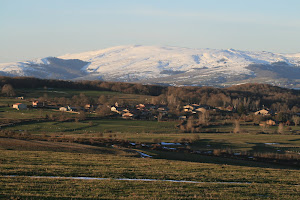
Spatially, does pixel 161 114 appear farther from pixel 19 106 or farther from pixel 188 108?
pixel 19 106

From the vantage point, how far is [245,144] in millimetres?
54219

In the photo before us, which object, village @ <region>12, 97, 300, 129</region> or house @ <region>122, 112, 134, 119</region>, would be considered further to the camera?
village @ <region>12, 97, 300, 129</region>

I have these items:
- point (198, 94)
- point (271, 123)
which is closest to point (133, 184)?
point (271, 123)

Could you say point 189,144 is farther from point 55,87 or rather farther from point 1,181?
point 55,87

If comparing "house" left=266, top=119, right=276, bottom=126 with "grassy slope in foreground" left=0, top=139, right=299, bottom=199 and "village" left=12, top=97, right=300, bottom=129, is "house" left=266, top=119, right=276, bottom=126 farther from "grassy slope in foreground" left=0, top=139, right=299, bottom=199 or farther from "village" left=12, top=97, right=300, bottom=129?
"grassy slope in foreground" left=0, top=139, right=299, bottom=199

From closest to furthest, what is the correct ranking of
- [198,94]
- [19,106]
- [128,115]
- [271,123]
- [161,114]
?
[271,123]
[19,106]
[128,115]
[161,114]
[198,94]

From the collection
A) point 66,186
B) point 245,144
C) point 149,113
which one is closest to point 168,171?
point 66,186

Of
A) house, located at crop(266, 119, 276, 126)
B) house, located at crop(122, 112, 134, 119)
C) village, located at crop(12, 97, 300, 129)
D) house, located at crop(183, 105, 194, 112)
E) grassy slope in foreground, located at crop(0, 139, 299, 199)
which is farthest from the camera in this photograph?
house, located at crop(183, 105, 194, 112)

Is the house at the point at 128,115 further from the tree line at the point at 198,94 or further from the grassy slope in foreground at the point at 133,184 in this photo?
the grassy slope in foreground at the point at 133,184

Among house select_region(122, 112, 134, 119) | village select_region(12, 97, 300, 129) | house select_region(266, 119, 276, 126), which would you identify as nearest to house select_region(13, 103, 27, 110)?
village select_region(12, 97, 300, 129)

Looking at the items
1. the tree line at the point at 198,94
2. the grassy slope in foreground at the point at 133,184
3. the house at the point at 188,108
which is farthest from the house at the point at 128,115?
the grassy slope in foreground at the point at 133,184

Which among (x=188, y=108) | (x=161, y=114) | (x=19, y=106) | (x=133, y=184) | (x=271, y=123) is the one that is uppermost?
(x=133, y=184)

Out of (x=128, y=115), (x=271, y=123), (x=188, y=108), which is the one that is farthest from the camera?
(x=188, y=108)

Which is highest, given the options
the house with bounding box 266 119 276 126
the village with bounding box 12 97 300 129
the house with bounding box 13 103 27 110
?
the house with bounding box 13 103 27 110
